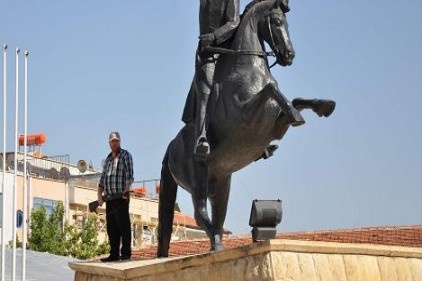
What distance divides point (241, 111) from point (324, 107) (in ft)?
3.02

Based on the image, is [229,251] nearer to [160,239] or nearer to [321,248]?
[321,248]

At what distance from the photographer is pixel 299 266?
339 inches

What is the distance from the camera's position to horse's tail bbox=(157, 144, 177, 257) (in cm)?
1264

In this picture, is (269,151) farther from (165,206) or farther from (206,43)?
(165,206)

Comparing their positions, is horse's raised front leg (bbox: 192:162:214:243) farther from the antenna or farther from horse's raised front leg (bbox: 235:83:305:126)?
the antenna

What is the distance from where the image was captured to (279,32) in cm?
1117

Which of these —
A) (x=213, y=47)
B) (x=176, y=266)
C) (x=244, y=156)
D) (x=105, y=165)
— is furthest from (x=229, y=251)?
(x=105, y=165)

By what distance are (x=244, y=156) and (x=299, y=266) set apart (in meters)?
2.66

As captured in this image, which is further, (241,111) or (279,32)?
(279,32)

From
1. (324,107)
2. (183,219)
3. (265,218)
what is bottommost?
(265,218)

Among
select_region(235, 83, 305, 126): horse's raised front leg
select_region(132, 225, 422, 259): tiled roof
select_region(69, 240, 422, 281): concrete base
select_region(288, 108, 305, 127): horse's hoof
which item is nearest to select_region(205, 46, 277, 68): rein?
select_region(235, 83, 305, 126): horse's raised front leg

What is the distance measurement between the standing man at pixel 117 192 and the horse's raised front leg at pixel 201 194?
1.98 meters

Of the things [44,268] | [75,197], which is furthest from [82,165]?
[44,268]

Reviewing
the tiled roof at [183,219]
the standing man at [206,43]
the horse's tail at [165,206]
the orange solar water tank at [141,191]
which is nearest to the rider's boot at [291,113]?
the standing man at [206,43]
